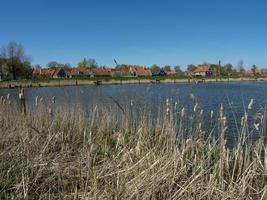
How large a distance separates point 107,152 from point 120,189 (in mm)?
2452

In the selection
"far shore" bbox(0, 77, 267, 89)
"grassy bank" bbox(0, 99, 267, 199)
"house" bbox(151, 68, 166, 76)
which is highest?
"house" bbox(151, 68, 166, 76)

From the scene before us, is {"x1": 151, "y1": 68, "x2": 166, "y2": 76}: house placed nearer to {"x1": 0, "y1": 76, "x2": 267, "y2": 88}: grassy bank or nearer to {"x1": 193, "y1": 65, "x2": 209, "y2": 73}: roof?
{"x1": 193, "y1": 65, "x2": 209, "y2": 73}: roof

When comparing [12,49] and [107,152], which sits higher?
[12,49]

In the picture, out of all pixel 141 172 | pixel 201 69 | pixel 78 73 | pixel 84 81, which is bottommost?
pixel 141 172

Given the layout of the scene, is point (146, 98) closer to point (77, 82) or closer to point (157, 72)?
point (77, 82)

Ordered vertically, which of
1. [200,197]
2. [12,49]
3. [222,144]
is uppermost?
[12,49]

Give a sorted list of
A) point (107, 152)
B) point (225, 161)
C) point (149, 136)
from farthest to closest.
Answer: point (149, 136)
point (107, 152)
point (225, 161)

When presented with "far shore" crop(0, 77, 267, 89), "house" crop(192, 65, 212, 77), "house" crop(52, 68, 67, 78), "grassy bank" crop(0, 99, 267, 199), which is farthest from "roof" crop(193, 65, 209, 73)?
"grassy bank" crop(0, 99, 267, 199)

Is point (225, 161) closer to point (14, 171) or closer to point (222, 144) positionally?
point (222, 144)

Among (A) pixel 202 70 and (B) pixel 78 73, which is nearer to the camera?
(B) pixel 78 73

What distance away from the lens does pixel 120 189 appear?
4.47 meters

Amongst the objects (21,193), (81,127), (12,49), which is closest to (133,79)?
(12,49)

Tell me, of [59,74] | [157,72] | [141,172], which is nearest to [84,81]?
[59,74]

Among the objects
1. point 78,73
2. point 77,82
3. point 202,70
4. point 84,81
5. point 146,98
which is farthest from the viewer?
point 202,70
